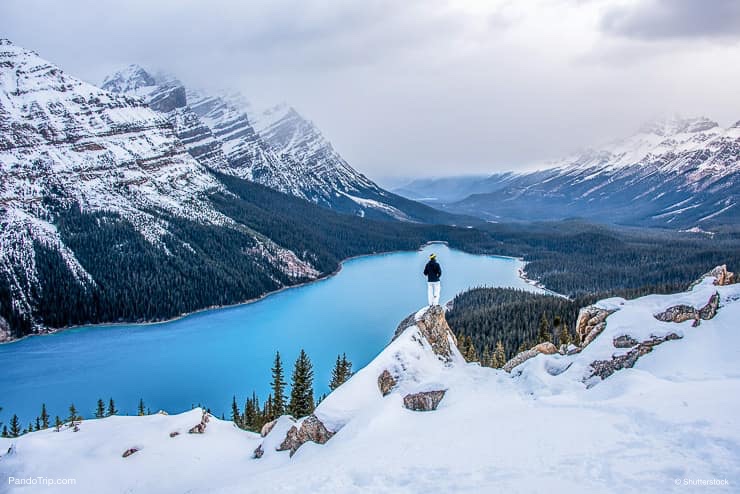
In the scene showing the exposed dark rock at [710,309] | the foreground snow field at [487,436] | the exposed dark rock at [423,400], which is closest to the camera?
the foreground snow field at [487,436]

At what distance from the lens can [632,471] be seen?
1102 centimetres

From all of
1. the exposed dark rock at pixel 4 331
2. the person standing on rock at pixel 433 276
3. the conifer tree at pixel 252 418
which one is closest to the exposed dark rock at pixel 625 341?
the person standing on rock at pixel 433 276

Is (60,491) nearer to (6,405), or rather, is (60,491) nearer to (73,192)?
(6,405)

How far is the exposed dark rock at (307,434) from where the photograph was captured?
1811 cm

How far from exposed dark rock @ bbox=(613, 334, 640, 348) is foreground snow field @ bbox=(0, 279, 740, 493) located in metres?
0.26

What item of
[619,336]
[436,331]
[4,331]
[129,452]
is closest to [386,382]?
[436,331]

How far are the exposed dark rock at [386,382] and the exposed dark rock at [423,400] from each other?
4.69ft

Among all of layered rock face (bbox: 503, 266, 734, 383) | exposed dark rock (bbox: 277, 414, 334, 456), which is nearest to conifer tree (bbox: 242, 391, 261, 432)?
exposed dark rock (bbox: 277, 414, 334, 456)

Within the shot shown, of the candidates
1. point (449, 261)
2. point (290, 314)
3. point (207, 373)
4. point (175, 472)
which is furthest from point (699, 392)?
point (449, 261)

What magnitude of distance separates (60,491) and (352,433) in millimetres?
13060

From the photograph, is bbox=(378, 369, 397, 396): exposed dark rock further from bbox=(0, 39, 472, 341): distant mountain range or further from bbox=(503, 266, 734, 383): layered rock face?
bbox=(0, 39, 472, 341): distant mountain range

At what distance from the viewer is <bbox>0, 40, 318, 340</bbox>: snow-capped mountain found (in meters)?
103

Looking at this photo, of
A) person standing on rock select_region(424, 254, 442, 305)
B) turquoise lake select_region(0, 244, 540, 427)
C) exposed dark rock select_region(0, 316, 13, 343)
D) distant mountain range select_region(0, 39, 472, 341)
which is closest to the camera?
person standing on rock select_region(424, 254, 442, 305)

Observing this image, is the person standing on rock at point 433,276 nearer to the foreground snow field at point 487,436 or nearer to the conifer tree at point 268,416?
the foreground snow field at point 487,436
